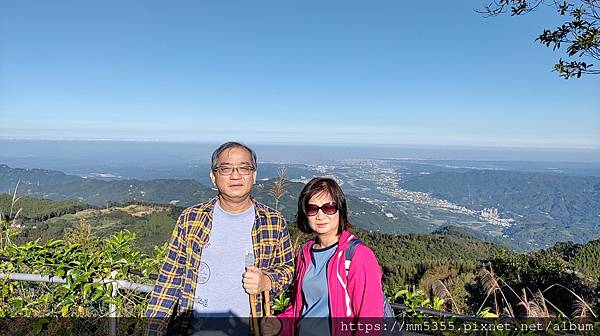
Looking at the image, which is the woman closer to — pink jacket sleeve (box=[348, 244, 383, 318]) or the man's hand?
pink jacket sleeve (box=[348, 244, 383, 318])

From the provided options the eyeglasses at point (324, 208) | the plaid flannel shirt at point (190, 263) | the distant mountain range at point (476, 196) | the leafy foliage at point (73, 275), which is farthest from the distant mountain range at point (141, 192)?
the eyeglasses at point (324, 208)

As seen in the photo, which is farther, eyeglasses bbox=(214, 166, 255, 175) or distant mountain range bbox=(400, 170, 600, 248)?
distant mountain range bbox=(400, 170, 600, 248)

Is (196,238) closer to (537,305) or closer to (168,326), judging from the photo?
(168,326)

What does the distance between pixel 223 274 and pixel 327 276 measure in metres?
0.51

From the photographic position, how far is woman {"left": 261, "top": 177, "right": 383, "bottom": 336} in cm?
162

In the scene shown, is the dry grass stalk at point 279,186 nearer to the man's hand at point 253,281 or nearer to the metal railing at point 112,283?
the metal railing at point 112,283

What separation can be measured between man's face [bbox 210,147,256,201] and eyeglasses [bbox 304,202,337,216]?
0.32m

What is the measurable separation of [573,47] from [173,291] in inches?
155

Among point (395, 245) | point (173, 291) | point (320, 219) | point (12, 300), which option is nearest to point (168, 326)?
point (173, 291)

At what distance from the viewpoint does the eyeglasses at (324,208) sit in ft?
6.01

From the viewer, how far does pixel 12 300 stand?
2742mm

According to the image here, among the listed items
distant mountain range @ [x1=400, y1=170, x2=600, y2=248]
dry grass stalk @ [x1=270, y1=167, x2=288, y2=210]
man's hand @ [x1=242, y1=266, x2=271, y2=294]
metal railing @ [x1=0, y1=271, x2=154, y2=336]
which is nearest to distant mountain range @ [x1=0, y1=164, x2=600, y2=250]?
distant mountain range @ [x1=400, y1=170, x2=600, y2=248]

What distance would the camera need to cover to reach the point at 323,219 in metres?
1.83

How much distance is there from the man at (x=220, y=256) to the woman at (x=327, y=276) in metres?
0.14
